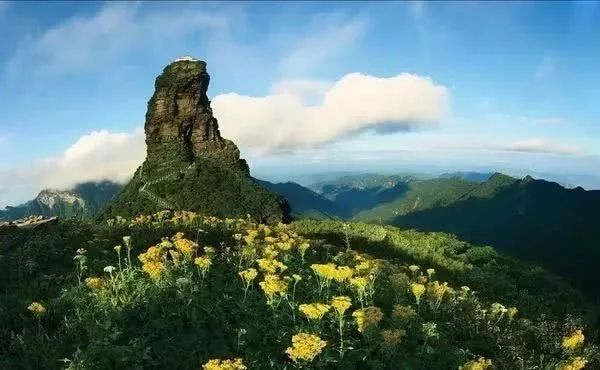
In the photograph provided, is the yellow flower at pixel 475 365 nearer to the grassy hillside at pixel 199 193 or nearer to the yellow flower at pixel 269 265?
the yellow flower at pixel 269 265

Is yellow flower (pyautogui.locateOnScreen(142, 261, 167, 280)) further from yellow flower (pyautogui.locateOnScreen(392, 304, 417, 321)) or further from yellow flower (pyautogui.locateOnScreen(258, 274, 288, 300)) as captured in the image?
yellow flower (pyautogui.locateOnScreen(392, 304, 417, 321))

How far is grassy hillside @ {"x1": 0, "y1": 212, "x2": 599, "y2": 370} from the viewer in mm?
9992

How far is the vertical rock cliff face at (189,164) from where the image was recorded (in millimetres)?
99750

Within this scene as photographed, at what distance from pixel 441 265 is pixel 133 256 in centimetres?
2309

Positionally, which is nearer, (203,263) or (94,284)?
(94,284)

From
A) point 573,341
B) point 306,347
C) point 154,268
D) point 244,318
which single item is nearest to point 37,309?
point 154,268

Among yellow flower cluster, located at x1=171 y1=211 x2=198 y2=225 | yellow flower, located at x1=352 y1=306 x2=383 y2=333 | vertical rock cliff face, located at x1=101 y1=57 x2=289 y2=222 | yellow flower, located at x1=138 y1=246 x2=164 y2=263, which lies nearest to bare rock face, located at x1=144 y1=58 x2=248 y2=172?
vertical rock cliff face, located at x1=101 y1=57 x2=289 y2=222

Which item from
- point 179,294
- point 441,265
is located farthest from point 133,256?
point 441,265

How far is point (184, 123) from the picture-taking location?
11481 centimetres

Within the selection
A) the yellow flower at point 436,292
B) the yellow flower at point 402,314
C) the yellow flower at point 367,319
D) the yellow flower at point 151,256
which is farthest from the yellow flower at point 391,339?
the yellow flower at point 151,256

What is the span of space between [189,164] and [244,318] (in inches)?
3998

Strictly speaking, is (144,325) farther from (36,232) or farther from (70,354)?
(36,232)

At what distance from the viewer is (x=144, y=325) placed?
1062 centimetres

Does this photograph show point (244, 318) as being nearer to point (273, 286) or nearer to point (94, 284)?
point (273, 286)
